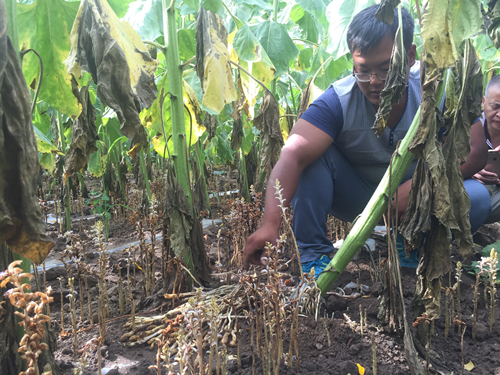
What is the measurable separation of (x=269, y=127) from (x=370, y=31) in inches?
33.5

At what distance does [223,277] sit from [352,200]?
938 mm

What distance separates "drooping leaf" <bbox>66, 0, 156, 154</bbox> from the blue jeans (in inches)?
44.3

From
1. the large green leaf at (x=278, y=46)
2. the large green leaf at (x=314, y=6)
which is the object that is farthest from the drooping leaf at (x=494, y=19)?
the large green leaf at (x=314, y=6)

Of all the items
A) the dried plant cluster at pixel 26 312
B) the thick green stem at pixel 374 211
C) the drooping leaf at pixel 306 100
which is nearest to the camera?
the dried plant cluster at pixel 26 312

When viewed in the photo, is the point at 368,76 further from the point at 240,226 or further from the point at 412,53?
the point at 240,226

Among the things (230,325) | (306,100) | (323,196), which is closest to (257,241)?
(230,325)

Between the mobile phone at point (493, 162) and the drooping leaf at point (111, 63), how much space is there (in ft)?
7.31

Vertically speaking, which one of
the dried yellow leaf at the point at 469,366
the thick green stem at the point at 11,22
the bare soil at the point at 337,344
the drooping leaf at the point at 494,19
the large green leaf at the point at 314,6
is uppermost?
the large green leaf at the point at 314,6

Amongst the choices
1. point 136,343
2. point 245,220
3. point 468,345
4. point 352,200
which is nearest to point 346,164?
point 352,200

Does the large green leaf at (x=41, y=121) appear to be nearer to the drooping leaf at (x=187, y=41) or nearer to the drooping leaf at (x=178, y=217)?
the drooping leaf at (x=187, y=41)

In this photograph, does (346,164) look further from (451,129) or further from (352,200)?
(451,129)

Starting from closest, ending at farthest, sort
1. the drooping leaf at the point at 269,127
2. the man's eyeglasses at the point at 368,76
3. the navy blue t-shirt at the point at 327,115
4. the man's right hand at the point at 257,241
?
the man's right hand at the point at 257,241 → the man's eyeglasses at the point at 368,76 → the navy blue t-shirt at the point at 327,115 → the drooping leaf at the point at 269,127

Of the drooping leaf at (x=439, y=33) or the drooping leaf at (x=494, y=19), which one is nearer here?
the drooping leaf at (x=439, y=33)

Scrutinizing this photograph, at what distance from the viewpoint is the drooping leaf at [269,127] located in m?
2.42
